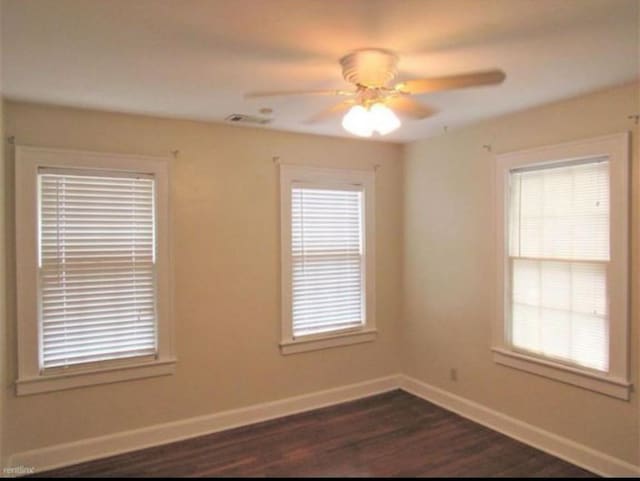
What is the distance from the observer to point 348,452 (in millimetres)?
2965

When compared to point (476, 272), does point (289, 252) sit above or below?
above

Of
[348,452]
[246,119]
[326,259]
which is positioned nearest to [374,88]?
[246,119]

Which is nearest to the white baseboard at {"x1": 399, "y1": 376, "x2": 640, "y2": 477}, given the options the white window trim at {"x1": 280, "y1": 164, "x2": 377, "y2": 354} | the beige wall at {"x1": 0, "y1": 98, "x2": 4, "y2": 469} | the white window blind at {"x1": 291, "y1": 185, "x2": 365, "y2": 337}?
the white window trim at {"x1": 280, "y1": 164, "x2": 377, "y2": 354}

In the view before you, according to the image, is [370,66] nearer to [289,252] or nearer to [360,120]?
[360,120]

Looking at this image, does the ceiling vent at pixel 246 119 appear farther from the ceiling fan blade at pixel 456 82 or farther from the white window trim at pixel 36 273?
the ceiling fan blade at pixel 456 82

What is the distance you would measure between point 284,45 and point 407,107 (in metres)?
0.74

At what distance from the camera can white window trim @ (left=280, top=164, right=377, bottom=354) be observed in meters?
3.68

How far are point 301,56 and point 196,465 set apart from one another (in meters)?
2.64

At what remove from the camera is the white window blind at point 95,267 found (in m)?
2.88

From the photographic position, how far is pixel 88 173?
297 centimetres

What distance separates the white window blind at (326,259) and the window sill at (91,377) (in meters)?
1.14

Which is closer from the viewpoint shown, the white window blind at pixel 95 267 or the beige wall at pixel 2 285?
the beige wall at pixel 2 285

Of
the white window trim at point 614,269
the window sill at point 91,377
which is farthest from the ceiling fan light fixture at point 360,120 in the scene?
the window sill at point 91,377

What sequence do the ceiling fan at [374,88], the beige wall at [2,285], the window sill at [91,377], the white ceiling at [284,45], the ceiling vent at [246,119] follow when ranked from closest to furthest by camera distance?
the white ceiling at [284,45] < the ceiling fan at [374,88] < the beige wall at [2,285] < the window sill at [91,377] < the ceiling vent at [246,119]
